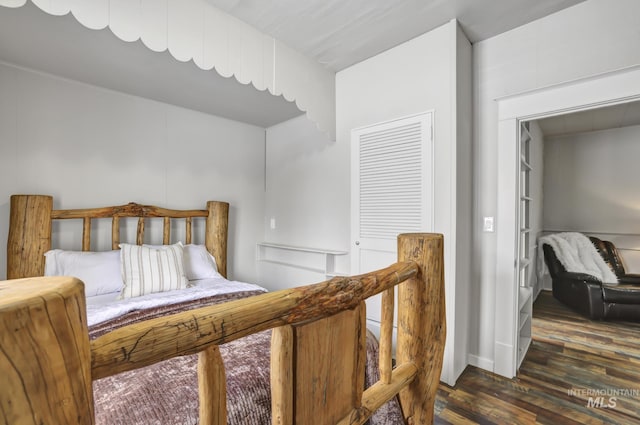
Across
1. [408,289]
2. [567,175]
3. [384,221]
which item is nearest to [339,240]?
[384,221]

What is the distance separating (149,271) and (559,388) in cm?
298

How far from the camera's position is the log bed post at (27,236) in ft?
6.42

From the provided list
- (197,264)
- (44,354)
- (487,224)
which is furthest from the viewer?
(197,264)

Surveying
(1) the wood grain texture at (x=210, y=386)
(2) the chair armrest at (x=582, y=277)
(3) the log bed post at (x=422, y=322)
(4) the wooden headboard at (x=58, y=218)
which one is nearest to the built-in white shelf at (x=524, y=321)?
(2) the chair armrest at (x=582, y=277)

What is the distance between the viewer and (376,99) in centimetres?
248

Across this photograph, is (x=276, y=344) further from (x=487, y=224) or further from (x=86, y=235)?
(x=86, y=235)

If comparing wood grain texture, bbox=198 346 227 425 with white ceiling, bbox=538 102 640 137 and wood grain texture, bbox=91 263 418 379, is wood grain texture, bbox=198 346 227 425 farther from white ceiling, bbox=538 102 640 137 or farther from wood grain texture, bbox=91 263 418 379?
white ceiling, bbox=538 102 640 137

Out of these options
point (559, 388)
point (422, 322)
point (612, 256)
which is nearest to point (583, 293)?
point (612, 256)

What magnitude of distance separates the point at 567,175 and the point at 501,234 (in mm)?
3523

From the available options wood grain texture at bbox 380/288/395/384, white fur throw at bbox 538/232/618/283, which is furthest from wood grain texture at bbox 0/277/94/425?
white fur throw at bbox 538/232/618/283

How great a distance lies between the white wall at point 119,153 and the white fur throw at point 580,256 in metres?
3.77

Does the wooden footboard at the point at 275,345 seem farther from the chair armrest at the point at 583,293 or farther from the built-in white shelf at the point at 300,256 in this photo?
the chair armrest at the point at 583,293

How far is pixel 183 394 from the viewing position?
0.92m

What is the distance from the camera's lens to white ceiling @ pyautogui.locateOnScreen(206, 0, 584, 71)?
6.13ft
